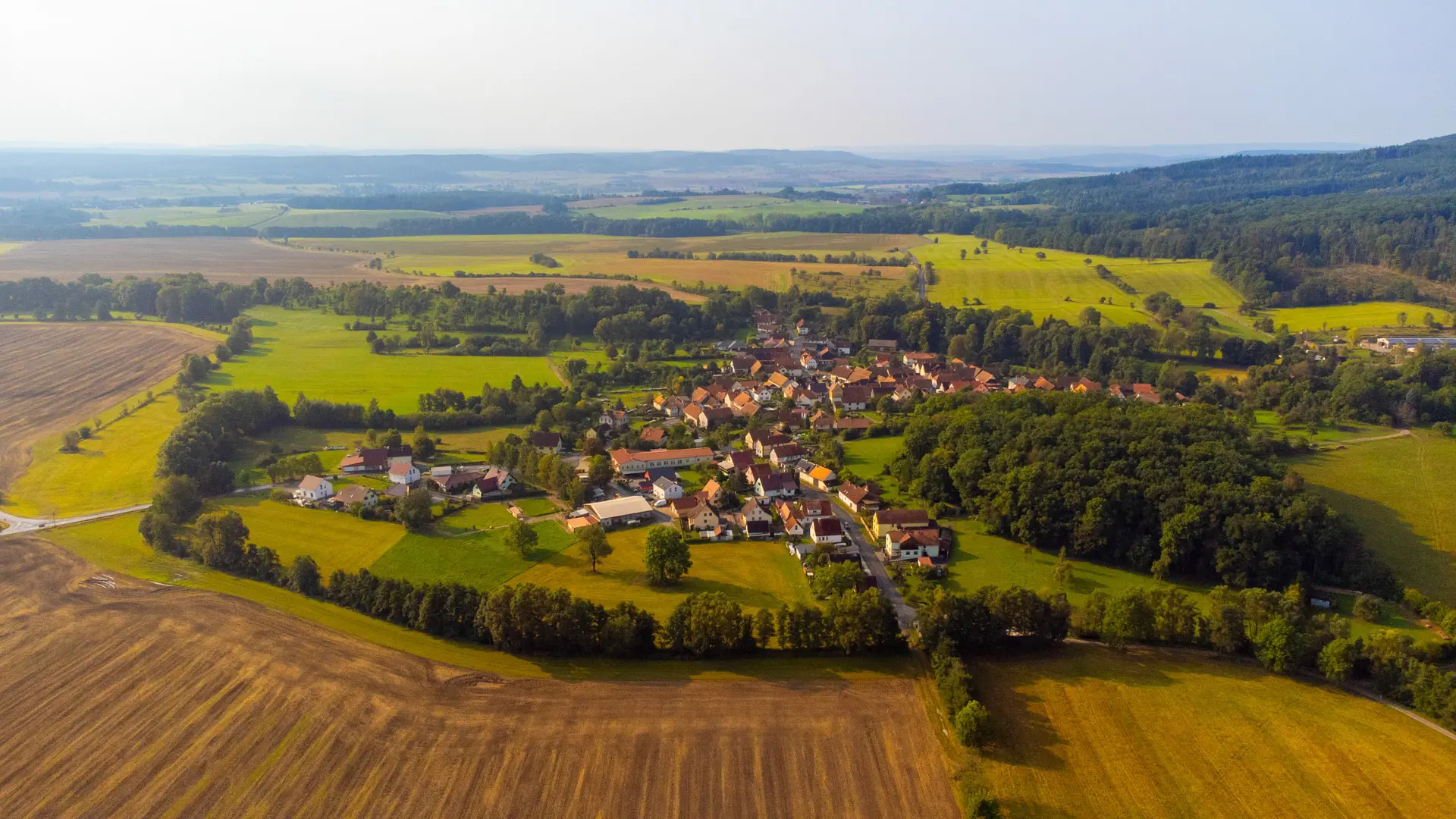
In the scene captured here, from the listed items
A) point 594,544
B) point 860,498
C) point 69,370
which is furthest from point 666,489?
point 69,370

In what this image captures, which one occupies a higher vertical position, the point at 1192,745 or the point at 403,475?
the point at 403,475

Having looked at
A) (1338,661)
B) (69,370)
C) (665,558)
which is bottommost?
(1338,661)


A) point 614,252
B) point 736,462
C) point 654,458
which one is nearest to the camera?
point 736,462

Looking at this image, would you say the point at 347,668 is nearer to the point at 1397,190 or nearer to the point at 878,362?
the point at 878,362

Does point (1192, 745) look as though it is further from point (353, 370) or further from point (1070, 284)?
point (1070, 284)

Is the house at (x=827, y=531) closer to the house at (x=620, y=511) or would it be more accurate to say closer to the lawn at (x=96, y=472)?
the house at (x=620, y=511)

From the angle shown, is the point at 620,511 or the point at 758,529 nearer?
the point at 758,529
